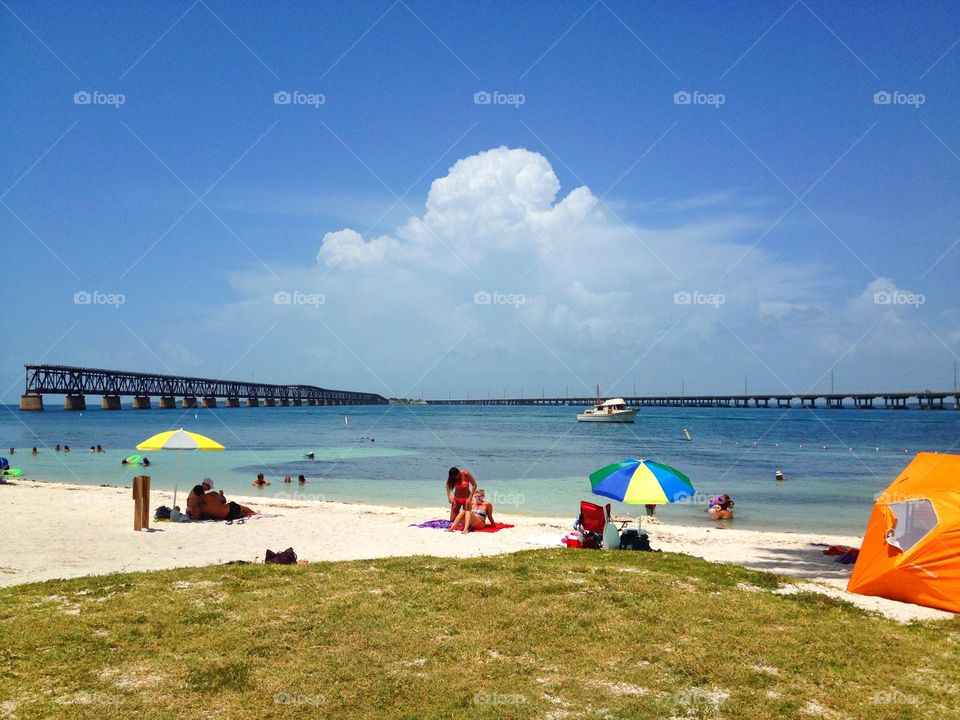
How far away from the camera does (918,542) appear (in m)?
10.2

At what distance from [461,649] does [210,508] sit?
12.5 metres

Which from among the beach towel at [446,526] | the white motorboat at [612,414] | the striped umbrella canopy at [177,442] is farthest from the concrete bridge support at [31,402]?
the beach towel at [446,526]

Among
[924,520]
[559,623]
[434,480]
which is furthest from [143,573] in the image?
[434,480]

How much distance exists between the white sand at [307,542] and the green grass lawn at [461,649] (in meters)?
2.10

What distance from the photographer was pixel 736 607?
8.61m

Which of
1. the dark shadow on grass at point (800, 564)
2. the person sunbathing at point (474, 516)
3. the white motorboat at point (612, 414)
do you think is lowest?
the dark shadow on grass at point (800, 564)

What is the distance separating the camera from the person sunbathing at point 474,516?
16203mm

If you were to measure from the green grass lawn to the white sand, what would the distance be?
2103 millimetres

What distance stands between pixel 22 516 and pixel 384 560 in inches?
460

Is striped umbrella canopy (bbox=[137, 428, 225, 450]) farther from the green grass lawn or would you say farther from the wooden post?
the green grass lawn

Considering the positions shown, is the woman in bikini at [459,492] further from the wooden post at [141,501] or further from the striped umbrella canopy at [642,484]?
the wooden post at [141,501]

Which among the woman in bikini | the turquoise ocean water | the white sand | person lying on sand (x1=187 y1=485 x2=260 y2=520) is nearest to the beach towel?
the woman in bikini

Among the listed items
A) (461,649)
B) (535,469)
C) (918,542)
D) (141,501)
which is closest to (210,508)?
(141,501)

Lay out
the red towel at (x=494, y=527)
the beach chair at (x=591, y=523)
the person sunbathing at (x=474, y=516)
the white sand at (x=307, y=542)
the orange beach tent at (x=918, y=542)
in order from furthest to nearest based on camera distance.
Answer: the red towel at (x=494, y=527) → the person sunbathing at (x=474, y=516) → the beach chair at (x=591, y=523) → the white sand at (x=307, y=542) → the orange beach tent at (x=918, y=542)
